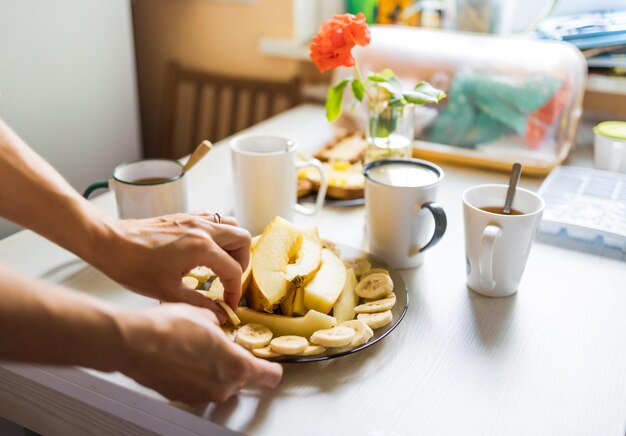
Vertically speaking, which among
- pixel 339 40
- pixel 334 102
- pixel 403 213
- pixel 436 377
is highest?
pixel 339 40

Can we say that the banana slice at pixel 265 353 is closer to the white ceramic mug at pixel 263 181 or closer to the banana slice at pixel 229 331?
the banana slice at pixel 229 331

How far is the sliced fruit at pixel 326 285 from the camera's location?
0.73m

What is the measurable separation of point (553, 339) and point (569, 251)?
0.83 ft

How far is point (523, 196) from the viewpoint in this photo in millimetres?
845

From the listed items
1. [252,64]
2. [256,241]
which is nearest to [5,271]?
[256,241]

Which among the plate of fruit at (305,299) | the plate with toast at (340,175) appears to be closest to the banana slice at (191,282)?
the plate of fruit at (305,299)

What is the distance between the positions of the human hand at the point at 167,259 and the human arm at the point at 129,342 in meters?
0.09

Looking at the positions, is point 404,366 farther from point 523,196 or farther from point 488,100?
point 488,100

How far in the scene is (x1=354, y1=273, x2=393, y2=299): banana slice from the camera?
772 mm

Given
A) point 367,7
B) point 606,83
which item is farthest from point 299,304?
point 367,7

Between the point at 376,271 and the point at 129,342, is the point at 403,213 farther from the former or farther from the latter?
the point at 129,342

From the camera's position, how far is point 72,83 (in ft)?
4.93

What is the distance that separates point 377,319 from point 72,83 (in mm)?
1133

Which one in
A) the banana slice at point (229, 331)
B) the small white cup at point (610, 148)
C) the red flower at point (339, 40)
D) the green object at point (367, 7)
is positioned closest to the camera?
the banana slice at point (229, 331)
